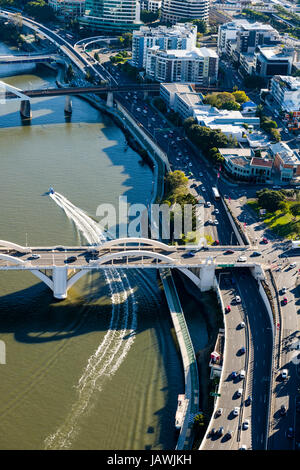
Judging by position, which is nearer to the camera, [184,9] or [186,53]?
[186,53]

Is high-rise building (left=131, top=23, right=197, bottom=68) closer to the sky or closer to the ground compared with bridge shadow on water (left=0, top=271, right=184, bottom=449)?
closer to the sky

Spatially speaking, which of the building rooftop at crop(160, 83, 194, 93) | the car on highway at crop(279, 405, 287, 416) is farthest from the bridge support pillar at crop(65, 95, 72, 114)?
the car on highway at crop(279, 405, 287, 416)

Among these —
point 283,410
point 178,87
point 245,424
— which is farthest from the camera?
point 178,87

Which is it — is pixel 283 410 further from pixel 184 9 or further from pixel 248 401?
pixel 184 9

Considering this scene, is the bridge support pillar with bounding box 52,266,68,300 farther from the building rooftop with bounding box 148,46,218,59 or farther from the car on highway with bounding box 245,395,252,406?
the building rooftop with bounding box 148,46,218,59

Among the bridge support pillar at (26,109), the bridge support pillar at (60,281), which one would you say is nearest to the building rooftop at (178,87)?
the bridge support pillar at (26,109)

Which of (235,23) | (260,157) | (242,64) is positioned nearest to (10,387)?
(260,157)

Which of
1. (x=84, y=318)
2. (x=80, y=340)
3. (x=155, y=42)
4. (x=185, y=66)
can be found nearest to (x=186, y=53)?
(x=185, y=66)
